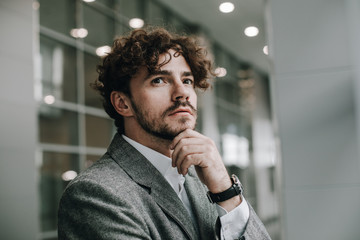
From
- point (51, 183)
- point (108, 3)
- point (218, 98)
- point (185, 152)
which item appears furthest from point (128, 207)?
point (218, 98)

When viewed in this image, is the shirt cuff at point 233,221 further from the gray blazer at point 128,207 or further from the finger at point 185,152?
the finger at point 185,152

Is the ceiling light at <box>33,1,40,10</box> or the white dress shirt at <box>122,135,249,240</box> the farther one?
the ceiling light at <box>33,1,40,10</box>

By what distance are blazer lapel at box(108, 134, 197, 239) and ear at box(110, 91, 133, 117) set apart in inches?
8.4

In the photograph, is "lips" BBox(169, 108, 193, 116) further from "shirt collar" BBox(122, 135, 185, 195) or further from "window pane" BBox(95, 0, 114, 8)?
"window pane" BBox(95, 0, 114, 8)

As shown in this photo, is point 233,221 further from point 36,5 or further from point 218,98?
point 218,98

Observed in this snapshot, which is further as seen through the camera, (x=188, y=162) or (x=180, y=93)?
(x=180, y=93)

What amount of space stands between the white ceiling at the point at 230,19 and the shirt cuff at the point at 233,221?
9093 mm

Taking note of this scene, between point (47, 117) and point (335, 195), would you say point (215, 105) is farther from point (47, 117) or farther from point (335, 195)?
point (335, 195)

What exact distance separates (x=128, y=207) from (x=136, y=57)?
0.72 metres

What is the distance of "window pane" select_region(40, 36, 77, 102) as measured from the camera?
6838mm

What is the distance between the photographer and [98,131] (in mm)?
7930

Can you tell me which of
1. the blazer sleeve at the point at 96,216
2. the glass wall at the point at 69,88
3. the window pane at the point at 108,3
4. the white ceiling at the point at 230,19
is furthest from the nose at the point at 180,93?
the white ceiling at the point at 230,19

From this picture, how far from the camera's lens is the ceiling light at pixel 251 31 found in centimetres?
1280

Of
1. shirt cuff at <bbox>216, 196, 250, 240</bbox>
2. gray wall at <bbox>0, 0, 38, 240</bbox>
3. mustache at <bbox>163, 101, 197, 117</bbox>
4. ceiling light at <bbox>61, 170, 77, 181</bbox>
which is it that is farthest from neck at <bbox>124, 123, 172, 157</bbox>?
ceiling light at <bbox>61, 170, 77, 181</bbox>
